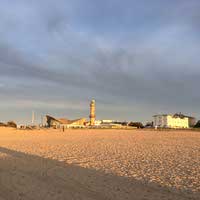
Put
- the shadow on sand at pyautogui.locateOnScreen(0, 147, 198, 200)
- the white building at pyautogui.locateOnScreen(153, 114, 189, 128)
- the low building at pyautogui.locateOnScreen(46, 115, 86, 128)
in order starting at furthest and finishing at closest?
1. the white building at pyautogui.locateOnScreen(153, 114, 189, 128)
2. the low building at pyautogui.locateOnScreen(46, 115, 86, 128)
3. the shadow on sand at pyautogui.locateOnScreen(0, 147, 198, 200)

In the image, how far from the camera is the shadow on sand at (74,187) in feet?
30.3

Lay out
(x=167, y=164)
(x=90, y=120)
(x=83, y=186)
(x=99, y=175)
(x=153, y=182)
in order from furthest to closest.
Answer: (x=90, y=120) < (x=167, y=164) < (x=99, y=175) < (x=153, y=182) < (x=83, y=186)

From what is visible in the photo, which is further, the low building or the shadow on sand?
the low building

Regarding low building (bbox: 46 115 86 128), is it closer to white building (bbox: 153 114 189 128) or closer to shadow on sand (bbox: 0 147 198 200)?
white building (bbox: 153 114 189 128)

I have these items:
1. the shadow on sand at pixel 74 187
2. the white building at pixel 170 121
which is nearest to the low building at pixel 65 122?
the white building at pixel 170 121

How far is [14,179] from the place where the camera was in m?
12.2

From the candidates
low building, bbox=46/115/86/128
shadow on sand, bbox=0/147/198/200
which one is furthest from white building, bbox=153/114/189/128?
shadow on sand, bbox=0/147/198/200

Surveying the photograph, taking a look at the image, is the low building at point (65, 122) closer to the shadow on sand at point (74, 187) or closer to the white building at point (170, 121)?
the white building at point (170, 121)

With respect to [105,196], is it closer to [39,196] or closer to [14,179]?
[39,196]

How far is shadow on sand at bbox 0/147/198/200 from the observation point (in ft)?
30.3

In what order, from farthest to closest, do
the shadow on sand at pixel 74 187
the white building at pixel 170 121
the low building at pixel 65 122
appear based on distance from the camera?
the white building at pixel 170 121 < the low building at pixel 65 122 < the shadow on sand at pixel 74 187

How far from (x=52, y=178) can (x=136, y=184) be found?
2924 millimetres

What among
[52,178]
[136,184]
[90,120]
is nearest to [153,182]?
[136,184]

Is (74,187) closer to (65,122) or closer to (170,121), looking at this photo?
(65,122)
